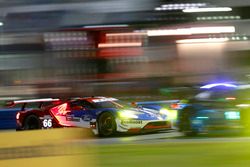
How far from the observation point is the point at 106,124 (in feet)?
44.2

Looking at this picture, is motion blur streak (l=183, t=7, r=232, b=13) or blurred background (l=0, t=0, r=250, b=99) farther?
motion blur streak (l=183, t=7, r=232, b=13)

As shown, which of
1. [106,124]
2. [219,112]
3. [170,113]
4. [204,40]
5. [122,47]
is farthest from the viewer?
[106,124]

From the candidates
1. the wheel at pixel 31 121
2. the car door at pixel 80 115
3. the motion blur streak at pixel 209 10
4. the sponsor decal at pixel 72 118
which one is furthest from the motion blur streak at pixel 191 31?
the wheel at pixel 31 121

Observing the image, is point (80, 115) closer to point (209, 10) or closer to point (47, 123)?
point (47, 123)

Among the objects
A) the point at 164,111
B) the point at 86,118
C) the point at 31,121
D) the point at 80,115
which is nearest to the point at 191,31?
the point at 164,111

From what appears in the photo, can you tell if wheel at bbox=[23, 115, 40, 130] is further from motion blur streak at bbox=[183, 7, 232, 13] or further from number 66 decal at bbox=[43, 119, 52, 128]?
motion blur streak at bbox=[183, 7, 232, 13]

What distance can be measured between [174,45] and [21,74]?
70.9 inches

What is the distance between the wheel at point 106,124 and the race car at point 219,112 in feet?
7.64

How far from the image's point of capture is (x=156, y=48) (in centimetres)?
672

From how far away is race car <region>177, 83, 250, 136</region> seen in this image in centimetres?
1090

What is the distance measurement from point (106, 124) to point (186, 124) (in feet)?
7.74

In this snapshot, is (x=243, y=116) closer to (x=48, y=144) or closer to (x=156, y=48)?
(x=156, y=48)

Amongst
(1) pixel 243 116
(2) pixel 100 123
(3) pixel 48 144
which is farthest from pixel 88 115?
(3) pixel 48 144

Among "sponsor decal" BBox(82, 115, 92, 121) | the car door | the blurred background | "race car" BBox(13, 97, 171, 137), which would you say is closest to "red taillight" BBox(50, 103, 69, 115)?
"race car" BBox(13, 97, 171, 137)
